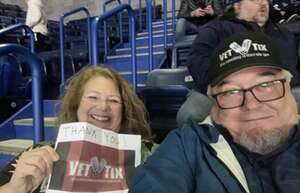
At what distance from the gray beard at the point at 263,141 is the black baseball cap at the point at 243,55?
174mm

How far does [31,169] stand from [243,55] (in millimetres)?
644

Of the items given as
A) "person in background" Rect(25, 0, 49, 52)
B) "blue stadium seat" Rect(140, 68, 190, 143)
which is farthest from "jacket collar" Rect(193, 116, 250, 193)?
"person in background" Rect(25, 0, 49, 52)

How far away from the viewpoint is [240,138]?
3.90ft

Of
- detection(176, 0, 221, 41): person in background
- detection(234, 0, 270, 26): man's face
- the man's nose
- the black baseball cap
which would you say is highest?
detection(176, 0, 221, 41): person in background

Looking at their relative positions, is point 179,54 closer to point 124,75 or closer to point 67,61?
point 124,75

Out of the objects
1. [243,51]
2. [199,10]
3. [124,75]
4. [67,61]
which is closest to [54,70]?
[67,61]

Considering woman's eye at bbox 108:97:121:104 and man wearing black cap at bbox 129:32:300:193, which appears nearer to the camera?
man wearing black cap at bbox 129:32:300:193

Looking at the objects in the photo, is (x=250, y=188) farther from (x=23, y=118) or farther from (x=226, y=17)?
(x=23, y=118)

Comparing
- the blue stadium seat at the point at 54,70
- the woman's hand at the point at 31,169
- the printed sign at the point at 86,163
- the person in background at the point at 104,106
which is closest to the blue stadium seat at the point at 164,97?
the person in background at the point at 104,106

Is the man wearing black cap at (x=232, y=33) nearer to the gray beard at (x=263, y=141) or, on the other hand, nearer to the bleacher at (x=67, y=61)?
the bleacher at (x=67, y=61)

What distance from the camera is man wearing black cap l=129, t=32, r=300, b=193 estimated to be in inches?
43.3

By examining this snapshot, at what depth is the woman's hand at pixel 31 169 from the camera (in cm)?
121

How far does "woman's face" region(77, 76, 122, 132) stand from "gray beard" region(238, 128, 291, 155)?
56cm

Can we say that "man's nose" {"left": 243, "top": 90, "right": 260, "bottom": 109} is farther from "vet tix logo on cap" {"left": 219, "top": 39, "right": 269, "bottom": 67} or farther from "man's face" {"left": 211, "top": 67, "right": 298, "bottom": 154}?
"vet tix logo on cap" {"left": 219, "top": 39, "right": 269, "bottom": 67}
